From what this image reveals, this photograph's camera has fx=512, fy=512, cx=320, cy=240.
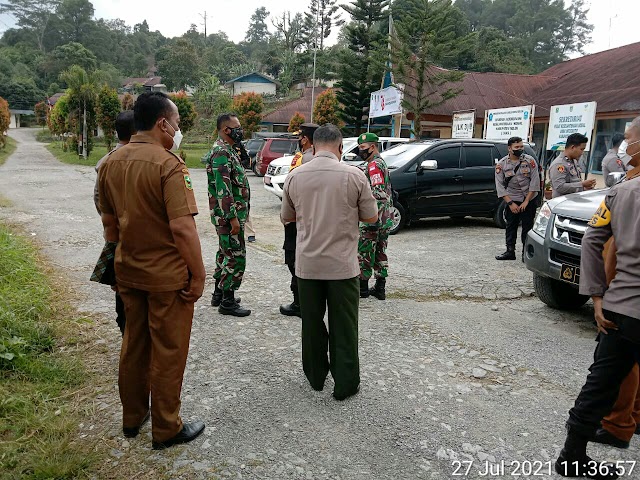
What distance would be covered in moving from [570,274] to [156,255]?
343cm

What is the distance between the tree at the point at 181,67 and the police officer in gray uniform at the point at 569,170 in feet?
198

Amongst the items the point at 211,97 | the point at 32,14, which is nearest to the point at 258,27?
the point at 32,14

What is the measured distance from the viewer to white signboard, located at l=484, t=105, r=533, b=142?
1206 cm

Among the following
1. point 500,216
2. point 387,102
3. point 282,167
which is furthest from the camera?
point 387,102

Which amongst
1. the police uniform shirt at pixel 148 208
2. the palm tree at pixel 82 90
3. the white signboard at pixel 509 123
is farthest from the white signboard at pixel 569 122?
the palm tree at pixel 82 90

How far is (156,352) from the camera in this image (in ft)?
8.64

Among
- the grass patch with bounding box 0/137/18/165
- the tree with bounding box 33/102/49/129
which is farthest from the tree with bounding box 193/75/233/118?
the tree with bounding box 33/102/49/129

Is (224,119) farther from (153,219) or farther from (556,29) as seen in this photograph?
(556,29)

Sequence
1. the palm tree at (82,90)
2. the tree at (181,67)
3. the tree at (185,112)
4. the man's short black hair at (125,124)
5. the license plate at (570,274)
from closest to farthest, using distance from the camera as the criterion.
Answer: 1. the man's short black hair at (125,124)
2. the license plate at (570,274)
3. the tree at (185,112)
4. the palm tree at (82,90)
5. the tree at (181,67)

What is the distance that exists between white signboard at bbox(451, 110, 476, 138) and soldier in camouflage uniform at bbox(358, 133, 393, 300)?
9.54m

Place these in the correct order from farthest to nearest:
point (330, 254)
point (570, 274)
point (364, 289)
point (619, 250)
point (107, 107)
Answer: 1. point (107, 107)
2. point (364, 289)
3. point (570, 274)
4. point (330, 254)
5. point (619, 250)

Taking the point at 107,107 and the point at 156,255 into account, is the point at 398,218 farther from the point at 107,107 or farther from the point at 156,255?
the point at 107,107

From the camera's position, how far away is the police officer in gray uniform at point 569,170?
21.5ft

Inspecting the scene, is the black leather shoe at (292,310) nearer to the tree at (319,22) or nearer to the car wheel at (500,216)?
the car wheel at (500,216)
